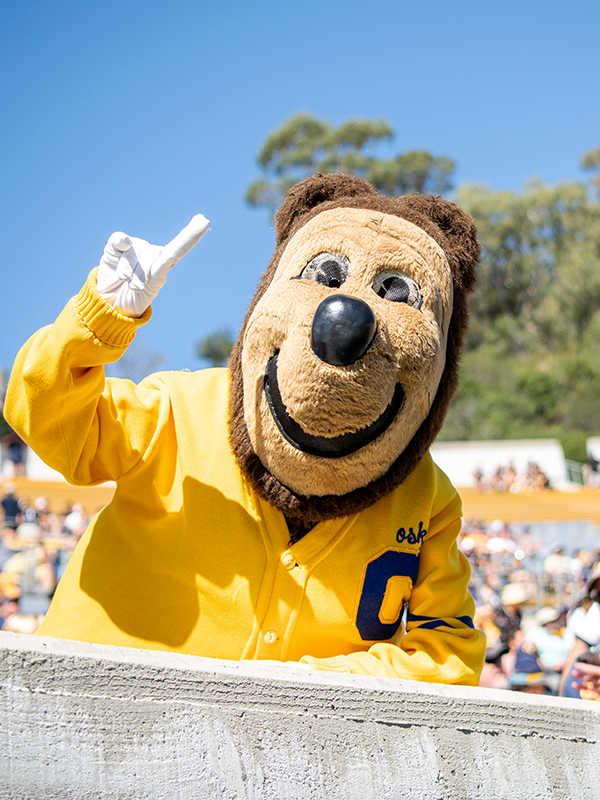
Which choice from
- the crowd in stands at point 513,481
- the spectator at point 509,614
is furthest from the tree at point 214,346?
the spectator at point 509,614

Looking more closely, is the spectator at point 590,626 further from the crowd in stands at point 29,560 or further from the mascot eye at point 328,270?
the crowd in stands at point 29,560

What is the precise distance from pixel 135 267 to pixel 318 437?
0.63 meters

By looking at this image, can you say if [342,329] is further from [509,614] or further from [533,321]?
[533,321]

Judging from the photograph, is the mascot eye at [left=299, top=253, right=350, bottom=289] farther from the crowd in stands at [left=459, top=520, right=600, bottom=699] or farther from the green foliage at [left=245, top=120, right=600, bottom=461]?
the green foliage at [left=245, top=120, right=600, bottom=461]

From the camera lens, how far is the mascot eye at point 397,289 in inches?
79.6

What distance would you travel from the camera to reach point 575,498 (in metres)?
19.2

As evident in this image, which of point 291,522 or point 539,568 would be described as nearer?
point 291,522

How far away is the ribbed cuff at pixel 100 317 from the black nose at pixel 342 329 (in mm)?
466

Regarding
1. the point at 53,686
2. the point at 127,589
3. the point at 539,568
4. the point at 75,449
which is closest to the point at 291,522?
the point at 127,589

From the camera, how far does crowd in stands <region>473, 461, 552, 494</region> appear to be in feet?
68.6

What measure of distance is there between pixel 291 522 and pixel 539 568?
10.3 metres

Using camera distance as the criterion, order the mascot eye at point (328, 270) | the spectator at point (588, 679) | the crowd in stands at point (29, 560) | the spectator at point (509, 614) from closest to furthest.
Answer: the mascot eye at point (328, 270), the spectator at point (588, 679), the spectator at point (509, 614), the crowd in stands at point (29, 560)

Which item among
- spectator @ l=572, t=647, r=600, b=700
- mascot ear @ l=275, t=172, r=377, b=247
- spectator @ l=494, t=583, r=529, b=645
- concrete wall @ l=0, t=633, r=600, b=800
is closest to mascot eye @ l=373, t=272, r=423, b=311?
mascot ear @ l=275, t=172, r=377, b=247

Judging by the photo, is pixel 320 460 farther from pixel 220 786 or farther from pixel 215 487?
pixel 220 786
